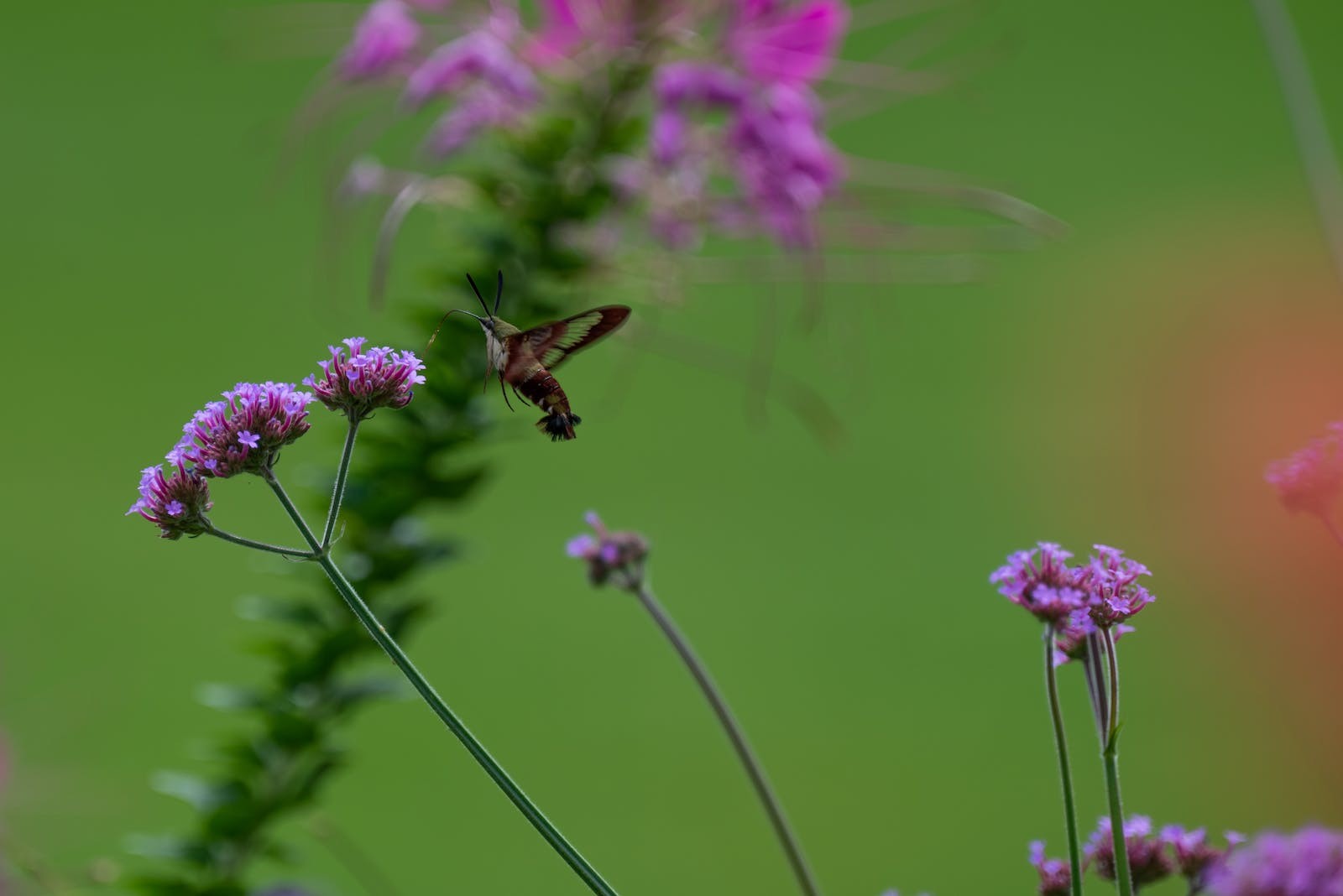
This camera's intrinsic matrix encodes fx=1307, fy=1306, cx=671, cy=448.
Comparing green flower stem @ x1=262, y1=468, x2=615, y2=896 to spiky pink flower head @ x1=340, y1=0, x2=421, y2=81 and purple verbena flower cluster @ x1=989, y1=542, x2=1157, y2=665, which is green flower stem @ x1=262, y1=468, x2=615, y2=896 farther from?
spiky pink flower head @ x1=340, y1=0, x2=421, y2=81

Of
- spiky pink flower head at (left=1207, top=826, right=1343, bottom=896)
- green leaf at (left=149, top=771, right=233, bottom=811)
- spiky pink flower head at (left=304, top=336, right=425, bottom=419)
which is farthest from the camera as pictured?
green leaf at (left=149, top=771, right=233, bottom=811)

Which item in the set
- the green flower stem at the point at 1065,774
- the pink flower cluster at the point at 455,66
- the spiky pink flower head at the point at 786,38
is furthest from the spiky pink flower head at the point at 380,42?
the green flower stem at the point at 1065,774

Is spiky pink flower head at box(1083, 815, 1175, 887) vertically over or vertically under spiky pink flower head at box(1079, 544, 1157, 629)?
under

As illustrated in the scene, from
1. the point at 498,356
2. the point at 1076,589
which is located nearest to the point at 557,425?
the point at 498,356

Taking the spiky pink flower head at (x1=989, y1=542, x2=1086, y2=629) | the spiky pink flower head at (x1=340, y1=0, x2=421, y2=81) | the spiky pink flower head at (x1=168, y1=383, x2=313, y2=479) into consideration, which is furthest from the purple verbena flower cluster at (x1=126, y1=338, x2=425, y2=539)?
the spiky pink flower head at (x1=340, y1=0, x2=421, y2=81)

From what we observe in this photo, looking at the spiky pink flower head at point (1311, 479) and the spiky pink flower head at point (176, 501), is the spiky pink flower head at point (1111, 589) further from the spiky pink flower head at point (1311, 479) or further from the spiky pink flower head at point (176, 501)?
the spiky pink flower head at point (176, 501)

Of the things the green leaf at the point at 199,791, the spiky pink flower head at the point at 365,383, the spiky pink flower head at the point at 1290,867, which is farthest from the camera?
the green leaf at the point at 199,791
